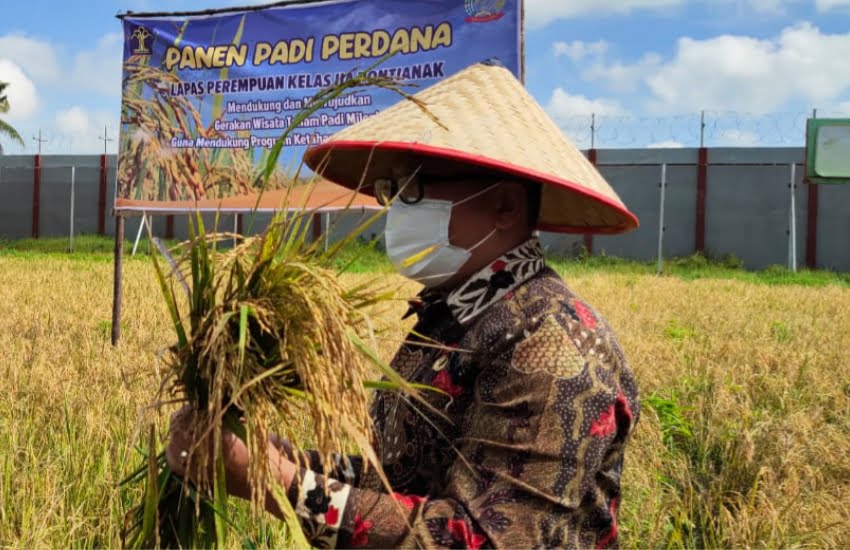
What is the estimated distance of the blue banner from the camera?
18.6ft

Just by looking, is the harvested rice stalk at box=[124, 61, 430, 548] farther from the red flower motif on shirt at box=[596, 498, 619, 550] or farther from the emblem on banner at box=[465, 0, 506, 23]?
the emblem on banner at box=[465, 0, 506, 23]

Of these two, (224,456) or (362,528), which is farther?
(362,528)

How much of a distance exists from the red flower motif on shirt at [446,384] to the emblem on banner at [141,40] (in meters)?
5.32

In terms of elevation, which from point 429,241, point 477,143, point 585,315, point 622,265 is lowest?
point 585,315

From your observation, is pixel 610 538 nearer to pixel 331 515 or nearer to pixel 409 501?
pixel 409 501

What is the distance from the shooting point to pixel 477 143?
1969 millimetres

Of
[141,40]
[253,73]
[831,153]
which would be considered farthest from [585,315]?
[831,153]

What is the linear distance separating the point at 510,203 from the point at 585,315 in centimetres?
33

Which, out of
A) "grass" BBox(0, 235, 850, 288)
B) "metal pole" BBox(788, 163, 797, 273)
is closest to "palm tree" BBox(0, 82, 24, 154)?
"grass" BBox(0, 235, 850, 288)

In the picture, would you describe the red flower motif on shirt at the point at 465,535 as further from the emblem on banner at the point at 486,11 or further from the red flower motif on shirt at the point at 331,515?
the emblem on banner at the point at 486,11

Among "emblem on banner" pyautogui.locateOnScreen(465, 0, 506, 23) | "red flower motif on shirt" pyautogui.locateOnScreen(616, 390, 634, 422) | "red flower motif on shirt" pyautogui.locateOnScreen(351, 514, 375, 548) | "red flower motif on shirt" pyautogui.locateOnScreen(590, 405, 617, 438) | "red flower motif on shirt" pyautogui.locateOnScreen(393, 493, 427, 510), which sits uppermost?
"emblem on banner" pyautogui.locateOnScreen(465, 0, 506, 23)

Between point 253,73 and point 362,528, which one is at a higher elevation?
point 253,73

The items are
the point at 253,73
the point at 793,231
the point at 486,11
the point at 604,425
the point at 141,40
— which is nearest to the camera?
the point at 604,425

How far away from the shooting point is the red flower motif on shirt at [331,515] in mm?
1743
